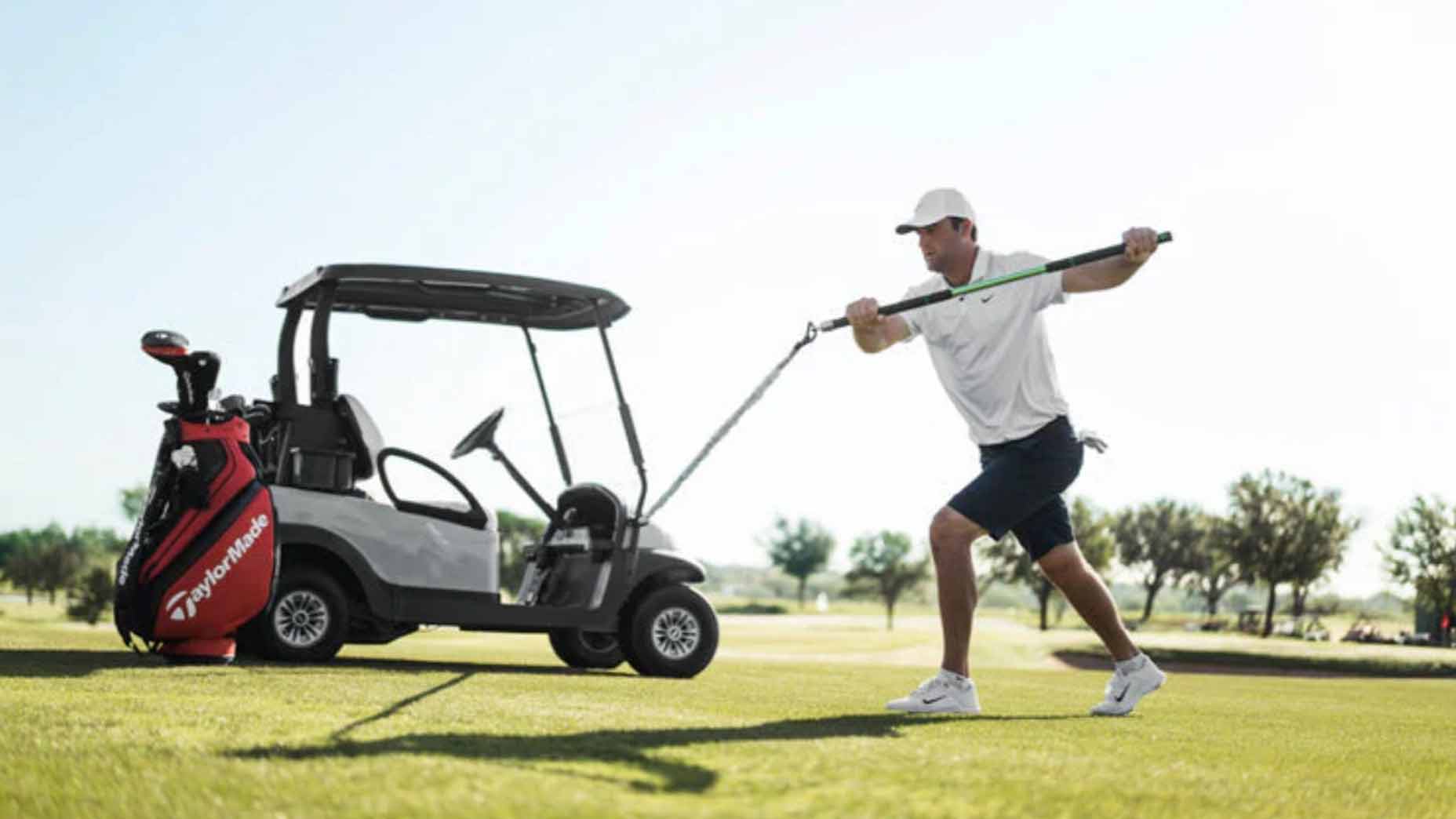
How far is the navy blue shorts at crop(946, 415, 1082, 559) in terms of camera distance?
19.5ft

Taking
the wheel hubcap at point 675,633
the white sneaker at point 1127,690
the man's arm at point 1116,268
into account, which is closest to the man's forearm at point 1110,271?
the man's arm at point 1116,268

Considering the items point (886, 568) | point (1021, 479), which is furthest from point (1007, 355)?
point (886, 568)

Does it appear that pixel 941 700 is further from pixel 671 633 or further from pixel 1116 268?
pixel 671 633

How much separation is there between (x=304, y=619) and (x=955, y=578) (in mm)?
4243

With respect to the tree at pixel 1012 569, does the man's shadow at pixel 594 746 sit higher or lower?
lower

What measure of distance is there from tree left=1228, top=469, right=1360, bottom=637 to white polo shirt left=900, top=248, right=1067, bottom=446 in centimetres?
6231

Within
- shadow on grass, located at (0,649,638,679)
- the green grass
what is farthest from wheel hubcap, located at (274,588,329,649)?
the green grass

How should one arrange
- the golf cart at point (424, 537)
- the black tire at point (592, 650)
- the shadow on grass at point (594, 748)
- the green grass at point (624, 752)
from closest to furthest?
1. the green grass at point (624, 752)
2. the shadow on grass at point (594, 748)
3. the golf cart at point (424, 537)
4. the black tire at point (592, 650)

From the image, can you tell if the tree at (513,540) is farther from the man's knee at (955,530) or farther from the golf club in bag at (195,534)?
the man's knee at (955,530)

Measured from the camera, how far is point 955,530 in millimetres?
5973

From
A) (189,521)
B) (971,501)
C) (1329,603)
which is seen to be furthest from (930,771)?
(1329,603)

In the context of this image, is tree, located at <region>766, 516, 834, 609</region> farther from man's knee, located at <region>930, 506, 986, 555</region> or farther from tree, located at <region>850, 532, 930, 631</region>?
man's knee, located at <region>930, 506, 986, 555</region>

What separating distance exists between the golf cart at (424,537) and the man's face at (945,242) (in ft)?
10.7

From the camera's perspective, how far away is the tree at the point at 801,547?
93500mm
